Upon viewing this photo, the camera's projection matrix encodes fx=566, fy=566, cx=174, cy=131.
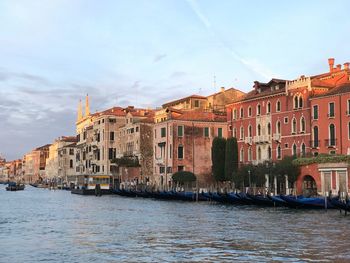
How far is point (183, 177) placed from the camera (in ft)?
165

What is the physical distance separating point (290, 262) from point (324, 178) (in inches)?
910

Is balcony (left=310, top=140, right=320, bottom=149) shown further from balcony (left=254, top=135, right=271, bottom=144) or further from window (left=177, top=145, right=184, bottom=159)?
window (left=177, top=145, right=184, bottom=159)

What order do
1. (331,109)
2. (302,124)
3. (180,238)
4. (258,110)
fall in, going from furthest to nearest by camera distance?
(258,110)
(302,124)
(331,109)
(180,238)

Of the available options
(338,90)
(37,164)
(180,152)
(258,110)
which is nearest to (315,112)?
(338,90)

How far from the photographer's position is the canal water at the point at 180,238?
1555 cm

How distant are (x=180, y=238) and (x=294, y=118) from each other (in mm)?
24359

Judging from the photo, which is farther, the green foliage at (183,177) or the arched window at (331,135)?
the green foliage at (183,177)

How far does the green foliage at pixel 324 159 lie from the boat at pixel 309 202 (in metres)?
4.13

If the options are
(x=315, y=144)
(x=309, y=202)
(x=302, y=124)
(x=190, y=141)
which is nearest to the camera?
(x=309, y=202)

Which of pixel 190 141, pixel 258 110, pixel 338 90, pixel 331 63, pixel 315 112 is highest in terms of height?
pixel 331 63

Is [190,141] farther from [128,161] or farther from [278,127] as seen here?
[278,127]

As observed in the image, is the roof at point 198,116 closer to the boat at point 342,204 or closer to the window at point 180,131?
the window at point 180,131

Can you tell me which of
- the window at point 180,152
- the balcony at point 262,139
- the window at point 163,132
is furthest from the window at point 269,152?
the window at point 163,132

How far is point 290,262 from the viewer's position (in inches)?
564
